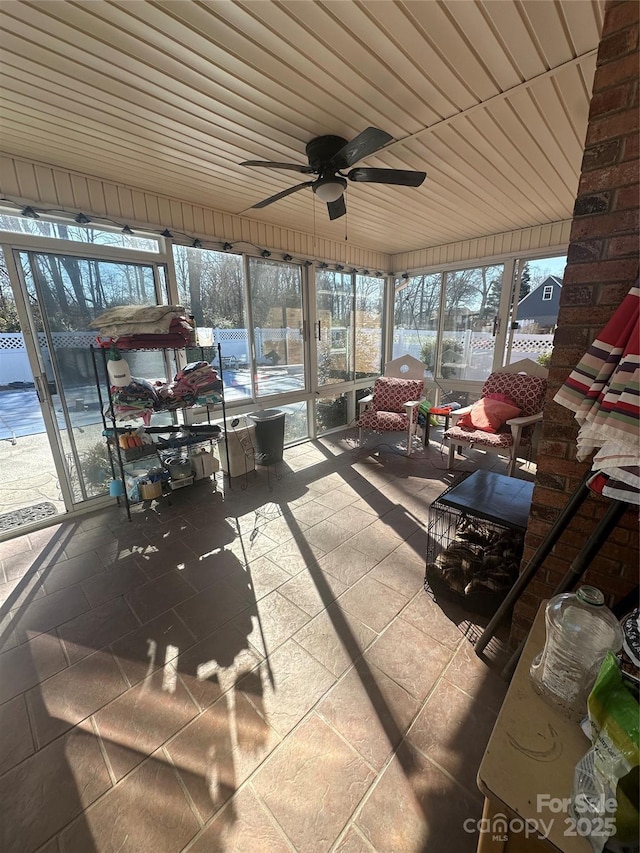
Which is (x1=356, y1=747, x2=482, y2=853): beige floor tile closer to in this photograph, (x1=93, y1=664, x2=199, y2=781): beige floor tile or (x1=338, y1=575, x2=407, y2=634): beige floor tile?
(x1=338, y1=575, x2=407, y2=634): beige floor tile

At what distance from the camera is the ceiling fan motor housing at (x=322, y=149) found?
6.70 feet

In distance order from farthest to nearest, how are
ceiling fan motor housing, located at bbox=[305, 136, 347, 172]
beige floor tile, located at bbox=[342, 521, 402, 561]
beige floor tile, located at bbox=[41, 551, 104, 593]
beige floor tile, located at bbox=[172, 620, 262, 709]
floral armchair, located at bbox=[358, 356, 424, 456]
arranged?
1. floral armchair, located at bbox=[358, 356, 424, 456]
2. beige floor tile, located at bbox=[342, 521, 402, 561]
3. beige floor tile, located at bbox=[41, 551, 104, 593]
4. ceiling fan motor housing, located at bbox=[305, 136, 347, 172]
5. beige floor tile, located at bbox=[172, 620, 262, 709]

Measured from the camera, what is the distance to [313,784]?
3.87 feet

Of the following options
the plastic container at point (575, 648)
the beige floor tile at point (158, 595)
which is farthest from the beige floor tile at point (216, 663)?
the plastic container at point (575, 648)

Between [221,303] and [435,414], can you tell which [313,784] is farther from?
[435,414]

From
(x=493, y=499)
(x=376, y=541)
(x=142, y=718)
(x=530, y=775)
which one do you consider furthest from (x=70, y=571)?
(x=493, y=499)

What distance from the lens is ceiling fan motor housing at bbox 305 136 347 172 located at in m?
2.04

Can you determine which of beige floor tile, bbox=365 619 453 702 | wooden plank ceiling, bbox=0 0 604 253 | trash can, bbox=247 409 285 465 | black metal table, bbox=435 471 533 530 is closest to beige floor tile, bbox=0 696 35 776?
beige floor tile, bbox=365 619 453 702

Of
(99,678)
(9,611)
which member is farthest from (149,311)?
(99,678)

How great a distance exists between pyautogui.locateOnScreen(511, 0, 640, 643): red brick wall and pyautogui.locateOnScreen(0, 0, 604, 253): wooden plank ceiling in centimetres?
64

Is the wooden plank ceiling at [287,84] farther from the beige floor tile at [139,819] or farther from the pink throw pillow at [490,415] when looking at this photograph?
the beige floor tile at [139,819]

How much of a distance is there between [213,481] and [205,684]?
7.17 ft

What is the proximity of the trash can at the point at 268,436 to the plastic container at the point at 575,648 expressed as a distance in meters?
3.00

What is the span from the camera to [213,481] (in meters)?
3.55
